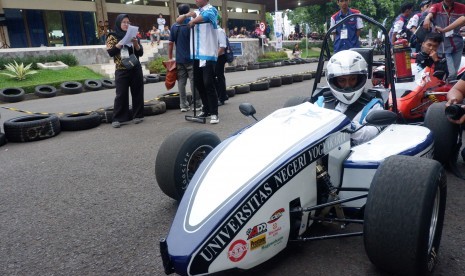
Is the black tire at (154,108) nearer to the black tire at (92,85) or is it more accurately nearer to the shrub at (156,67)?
the black tire at (92,85)

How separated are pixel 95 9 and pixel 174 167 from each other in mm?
24053

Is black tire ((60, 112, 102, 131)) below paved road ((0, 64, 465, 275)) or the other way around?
the other way around

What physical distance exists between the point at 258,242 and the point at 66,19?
2589 cm

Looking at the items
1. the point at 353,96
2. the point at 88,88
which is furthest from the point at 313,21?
the point at 353,96

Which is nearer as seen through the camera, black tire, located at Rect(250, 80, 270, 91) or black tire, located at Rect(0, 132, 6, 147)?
black tire, located at Rect(0, 132, 6, 147)

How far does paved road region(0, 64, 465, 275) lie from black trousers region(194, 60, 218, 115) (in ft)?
3.42

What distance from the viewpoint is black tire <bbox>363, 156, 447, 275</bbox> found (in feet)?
5.42

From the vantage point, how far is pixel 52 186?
11.7 feet

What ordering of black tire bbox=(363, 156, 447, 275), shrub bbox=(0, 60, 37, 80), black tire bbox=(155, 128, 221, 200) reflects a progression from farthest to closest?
shrub bbox=(0, 60, 37, 80) → black tire bbox=(155, 128, 221, 200) → black tire bbox=(363, 156, 447, 275)

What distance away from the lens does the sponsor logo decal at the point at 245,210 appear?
167 centimetres

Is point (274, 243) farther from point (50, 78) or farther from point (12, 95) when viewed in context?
point (50, 78)

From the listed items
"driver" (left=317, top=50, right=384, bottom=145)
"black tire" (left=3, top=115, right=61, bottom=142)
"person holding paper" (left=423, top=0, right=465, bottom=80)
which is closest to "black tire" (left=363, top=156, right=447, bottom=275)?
"driver" (left=317, top=50, right=384, bottom=145)

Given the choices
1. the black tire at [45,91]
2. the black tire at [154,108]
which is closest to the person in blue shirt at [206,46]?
the black tire at [154,108]

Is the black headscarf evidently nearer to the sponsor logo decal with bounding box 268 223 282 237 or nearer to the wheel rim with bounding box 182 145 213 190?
the wheel rim with bounding box 182 145 213 190
